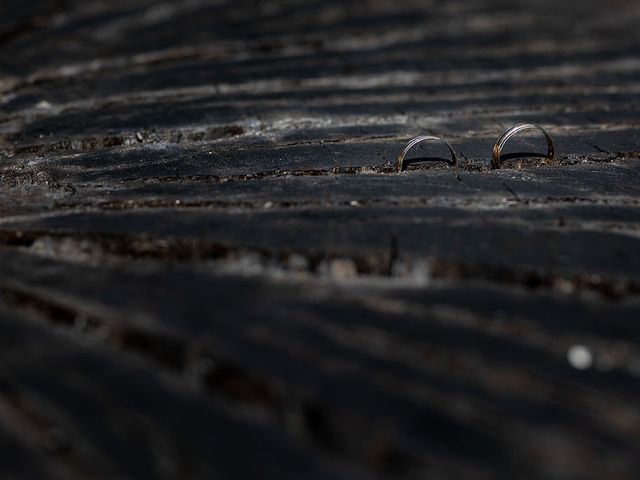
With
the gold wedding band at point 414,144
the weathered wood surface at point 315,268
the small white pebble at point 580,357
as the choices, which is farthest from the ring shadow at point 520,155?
the small white pebble at point 580,357

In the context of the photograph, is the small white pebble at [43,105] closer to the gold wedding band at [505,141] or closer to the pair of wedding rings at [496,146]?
the pair of wedding rings at [496,146]

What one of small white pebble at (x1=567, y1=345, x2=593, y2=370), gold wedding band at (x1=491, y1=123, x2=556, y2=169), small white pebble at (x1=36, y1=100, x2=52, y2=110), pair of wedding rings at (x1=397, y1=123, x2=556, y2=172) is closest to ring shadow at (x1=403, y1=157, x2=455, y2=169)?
pair of wedding rings at (x1=397, y1=123, x2=556, y2=172)

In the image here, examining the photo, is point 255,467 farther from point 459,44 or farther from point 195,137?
point 459,44

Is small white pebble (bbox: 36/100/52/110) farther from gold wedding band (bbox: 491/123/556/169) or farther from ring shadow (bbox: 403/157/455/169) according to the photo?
gold wedding band (bbox: 491/123/556/169)

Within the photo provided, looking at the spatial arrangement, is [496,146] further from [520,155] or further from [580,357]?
[580,357]

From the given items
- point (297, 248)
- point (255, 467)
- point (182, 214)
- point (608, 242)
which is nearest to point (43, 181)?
point (182, 214)

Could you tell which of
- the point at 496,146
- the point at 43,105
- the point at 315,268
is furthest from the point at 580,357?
the point at 43,105
